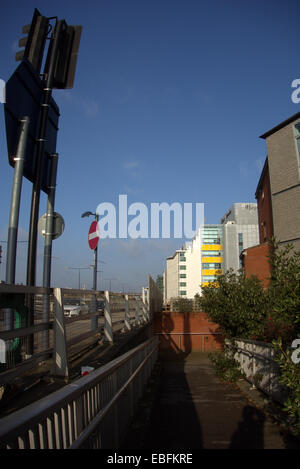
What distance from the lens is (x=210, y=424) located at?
6152 mm

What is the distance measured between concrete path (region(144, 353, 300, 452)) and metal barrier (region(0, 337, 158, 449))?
1.06 metres

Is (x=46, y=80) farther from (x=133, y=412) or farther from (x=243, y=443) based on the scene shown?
(x=243, y=443)

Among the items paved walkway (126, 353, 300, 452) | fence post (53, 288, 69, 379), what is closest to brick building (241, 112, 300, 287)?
paved walkway (126, 353, 300, 452)

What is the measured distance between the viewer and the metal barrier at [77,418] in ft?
5.73

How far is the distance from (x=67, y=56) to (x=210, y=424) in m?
7.66

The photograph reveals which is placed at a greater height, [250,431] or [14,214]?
[14,214]

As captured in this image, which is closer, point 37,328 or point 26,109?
point 37,328

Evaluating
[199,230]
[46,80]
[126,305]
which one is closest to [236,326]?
[126,305]

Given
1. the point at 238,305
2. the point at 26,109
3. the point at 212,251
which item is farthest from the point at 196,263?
the point at 26,109

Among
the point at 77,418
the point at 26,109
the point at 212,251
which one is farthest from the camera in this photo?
the point at 212,251

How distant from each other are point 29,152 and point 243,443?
18.7 ft

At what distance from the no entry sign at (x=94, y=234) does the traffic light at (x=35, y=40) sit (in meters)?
5.30

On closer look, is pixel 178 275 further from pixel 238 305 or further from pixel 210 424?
pixel 210 424

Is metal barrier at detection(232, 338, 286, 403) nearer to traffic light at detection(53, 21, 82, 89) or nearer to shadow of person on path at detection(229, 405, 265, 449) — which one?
shadow of person on path at detection(229, 405, 265, 449)
